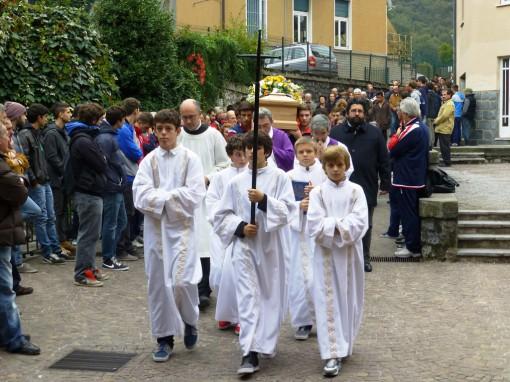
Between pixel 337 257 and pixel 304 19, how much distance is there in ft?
115

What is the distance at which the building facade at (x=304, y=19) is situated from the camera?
35688 millimetres

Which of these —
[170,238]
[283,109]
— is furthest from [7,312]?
[283,109]

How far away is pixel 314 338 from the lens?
773cm

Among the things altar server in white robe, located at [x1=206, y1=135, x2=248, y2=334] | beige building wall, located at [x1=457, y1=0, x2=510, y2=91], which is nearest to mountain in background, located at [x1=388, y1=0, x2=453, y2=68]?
beige building wall, located at [x1=457, y1=0, x2=510, y2=91]

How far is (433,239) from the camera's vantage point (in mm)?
11445

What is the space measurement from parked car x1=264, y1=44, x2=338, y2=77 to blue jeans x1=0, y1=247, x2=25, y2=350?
26.0 meters

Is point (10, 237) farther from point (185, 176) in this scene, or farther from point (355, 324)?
point (355, 324)

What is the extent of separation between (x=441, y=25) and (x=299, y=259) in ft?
249

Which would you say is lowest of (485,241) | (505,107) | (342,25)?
(485,241)

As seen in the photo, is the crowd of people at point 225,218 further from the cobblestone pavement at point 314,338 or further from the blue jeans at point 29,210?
the cobblestone pavement at point 314,338

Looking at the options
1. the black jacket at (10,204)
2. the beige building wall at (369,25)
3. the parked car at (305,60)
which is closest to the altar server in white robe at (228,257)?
the black jacket at (10,204)

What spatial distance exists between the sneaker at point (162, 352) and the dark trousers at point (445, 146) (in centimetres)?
1410

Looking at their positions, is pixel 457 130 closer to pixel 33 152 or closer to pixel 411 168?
pixel 411 168

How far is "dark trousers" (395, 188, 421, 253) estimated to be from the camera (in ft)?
37.9
